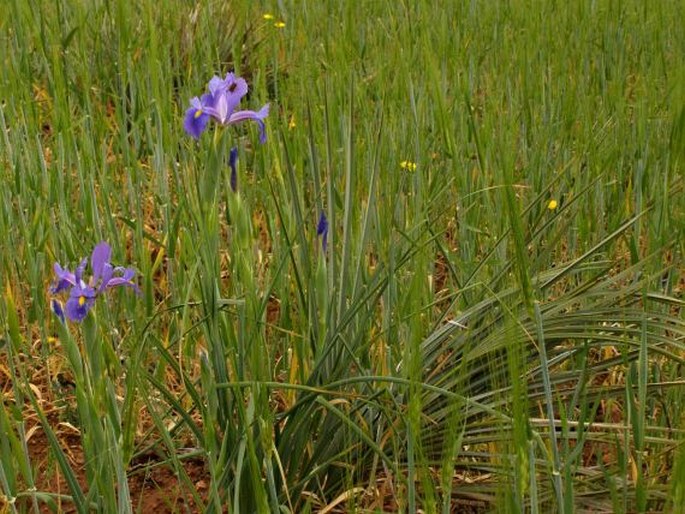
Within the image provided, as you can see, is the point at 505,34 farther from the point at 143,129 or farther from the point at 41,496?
the point at 41,496

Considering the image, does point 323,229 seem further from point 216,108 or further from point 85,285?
point 85,285

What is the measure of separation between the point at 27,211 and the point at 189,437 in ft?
2.17

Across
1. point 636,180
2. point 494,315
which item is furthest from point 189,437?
point 636,180

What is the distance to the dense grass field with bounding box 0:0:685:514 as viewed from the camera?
3.67 ft

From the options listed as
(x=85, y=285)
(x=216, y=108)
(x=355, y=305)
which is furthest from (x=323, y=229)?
(x=85, y=285)

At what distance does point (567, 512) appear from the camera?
979 millimetres

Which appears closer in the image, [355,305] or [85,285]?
[85,285]

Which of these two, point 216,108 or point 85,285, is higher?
point 216,108

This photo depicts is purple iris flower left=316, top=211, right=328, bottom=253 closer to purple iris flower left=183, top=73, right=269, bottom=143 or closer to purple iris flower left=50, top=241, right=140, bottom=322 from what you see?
purple iris flower left=183, top=73, right=269, bottom=143

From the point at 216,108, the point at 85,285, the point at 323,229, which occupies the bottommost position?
the point at 85,285

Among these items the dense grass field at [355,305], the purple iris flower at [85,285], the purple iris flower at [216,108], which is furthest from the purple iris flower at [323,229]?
the purple iris flower at [85,285]

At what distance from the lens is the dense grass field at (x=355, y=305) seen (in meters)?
1.12

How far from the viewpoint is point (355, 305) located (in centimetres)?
133

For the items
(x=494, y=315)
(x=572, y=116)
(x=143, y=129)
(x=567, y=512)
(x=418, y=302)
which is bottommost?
(x=567, y=512)
